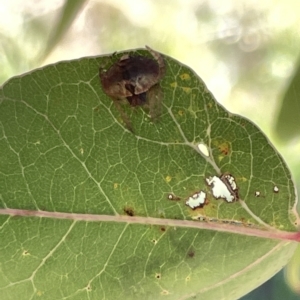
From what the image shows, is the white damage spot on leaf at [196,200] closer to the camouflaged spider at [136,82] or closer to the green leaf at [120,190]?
the green leaf at [120,190]

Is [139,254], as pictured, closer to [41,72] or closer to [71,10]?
[41,72]

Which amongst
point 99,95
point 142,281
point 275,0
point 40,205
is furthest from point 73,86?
point 275,0

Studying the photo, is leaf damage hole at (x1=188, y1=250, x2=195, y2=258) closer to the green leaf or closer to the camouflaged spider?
the green leaf

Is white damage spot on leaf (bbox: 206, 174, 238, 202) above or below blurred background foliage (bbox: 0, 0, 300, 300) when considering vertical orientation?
below

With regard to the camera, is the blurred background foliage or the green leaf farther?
the blurred background foliage

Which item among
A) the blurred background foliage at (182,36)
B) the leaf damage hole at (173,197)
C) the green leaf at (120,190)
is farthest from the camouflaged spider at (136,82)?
the blurred background foliage at (182,36)

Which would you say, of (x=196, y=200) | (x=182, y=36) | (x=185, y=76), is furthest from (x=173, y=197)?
(x=182, y=36)

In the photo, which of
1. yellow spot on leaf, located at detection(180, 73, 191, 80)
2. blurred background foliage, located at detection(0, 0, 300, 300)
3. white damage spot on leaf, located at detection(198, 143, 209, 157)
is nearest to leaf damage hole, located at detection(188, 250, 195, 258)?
white damage spot on leaf, located at detection(198, 143, 209, 157)
